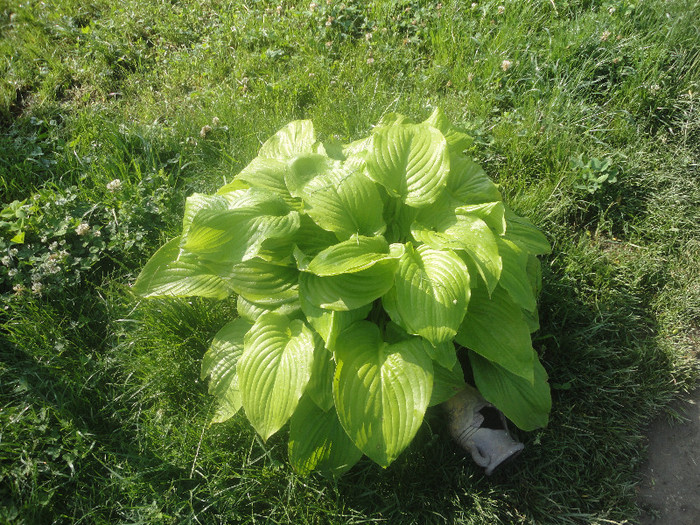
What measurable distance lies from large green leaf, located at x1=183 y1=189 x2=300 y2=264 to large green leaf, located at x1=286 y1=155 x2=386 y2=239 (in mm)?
107

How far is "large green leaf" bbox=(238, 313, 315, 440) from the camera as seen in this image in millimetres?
1766

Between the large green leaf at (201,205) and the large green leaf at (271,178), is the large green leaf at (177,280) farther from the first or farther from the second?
the large green leaf at (271,178)

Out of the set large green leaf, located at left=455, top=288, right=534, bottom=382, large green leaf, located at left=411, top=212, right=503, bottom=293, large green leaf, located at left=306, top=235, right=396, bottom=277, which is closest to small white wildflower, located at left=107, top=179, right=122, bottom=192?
large green leaf, located at left=306, top=235, right=396, bottom=277

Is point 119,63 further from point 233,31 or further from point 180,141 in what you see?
point 180,141

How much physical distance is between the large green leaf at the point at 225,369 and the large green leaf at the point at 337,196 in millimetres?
606

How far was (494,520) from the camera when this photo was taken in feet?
6.59

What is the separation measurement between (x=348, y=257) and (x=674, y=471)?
5.37ft

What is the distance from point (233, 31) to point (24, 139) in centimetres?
158

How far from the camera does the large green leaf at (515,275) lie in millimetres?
1857

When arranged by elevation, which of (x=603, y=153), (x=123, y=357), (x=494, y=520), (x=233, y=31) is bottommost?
(x=494, y=520)

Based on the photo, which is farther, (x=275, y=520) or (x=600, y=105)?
(x=600, y=105)

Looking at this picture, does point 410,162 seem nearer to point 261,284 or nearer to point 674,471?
point 261,284

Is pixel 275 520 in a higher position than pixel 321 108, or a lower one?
lower

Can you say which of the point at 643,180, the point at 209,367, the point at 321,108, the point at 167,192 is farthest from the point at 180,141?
the point at 643,180
